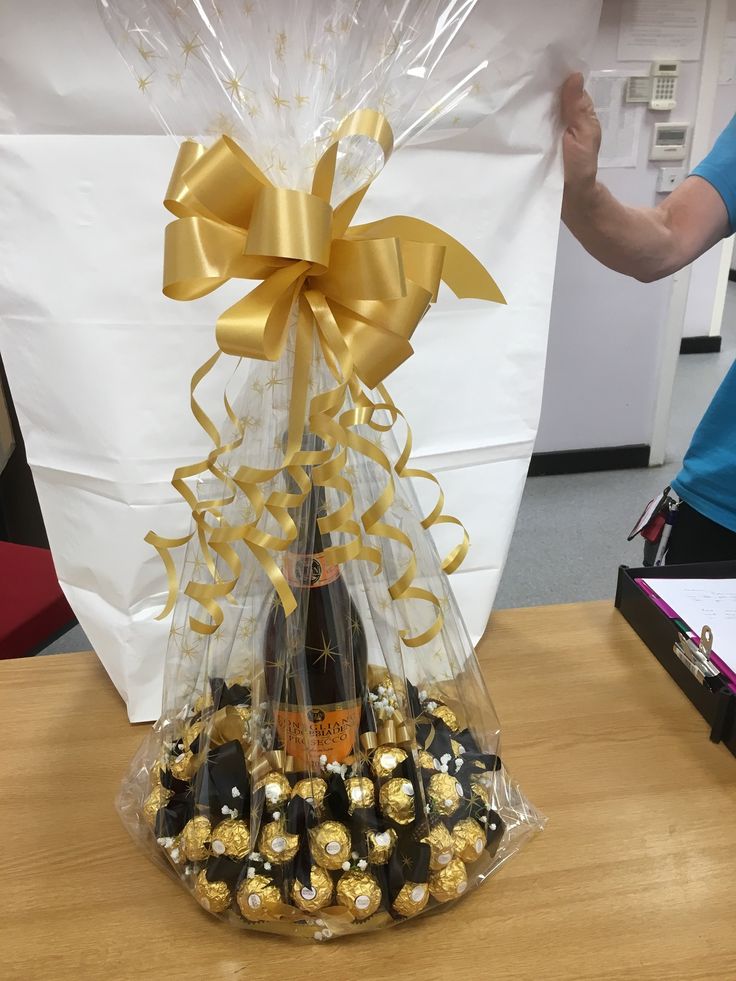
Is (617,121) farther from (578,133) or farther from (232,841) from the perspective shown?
(232,841)

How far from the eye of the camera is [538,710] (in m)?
0.71

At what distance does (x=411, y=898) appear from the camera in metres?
0.50

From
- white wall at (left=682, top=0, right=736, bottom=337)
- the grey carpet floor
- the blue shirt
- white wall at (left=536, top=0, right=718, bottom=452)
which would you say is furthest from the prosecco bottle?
white wall at (left=682, top=0, right=736, bottom=337)

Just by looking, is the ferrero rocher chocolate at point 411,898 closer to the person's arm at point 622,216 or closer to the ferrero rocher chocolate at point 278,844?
the ferrero rocher chocolate at point 278,844

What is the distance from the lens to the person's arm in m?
0.68

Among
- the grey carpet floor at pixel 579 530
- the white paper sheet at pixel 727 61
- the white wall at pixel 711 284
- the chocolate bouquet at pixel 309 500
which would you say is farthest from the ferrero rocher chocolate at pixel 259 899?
the white wall at pixel 711 284

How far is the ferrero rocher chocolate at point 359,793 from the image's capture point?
513 mm

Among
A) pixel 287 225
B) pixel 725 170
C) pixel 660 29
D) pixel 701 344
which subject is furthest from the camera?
pixel 701 344

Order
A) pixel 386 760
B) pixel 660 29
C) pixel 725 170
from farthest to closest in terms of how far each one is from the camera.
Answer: pixel 660 29 → pixel 725 170 → pixel 386 760

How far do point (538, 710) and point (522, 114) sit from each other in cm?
54

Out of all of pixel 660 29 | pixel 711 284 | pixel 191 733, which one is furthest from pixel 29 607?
pixel 711 284

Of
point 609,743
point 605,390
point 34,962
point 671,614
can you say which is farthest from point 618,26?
point 34,962

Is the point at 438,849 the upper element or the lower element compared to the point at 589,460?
upper

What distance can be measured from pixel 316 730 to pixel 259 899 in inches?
4.4
